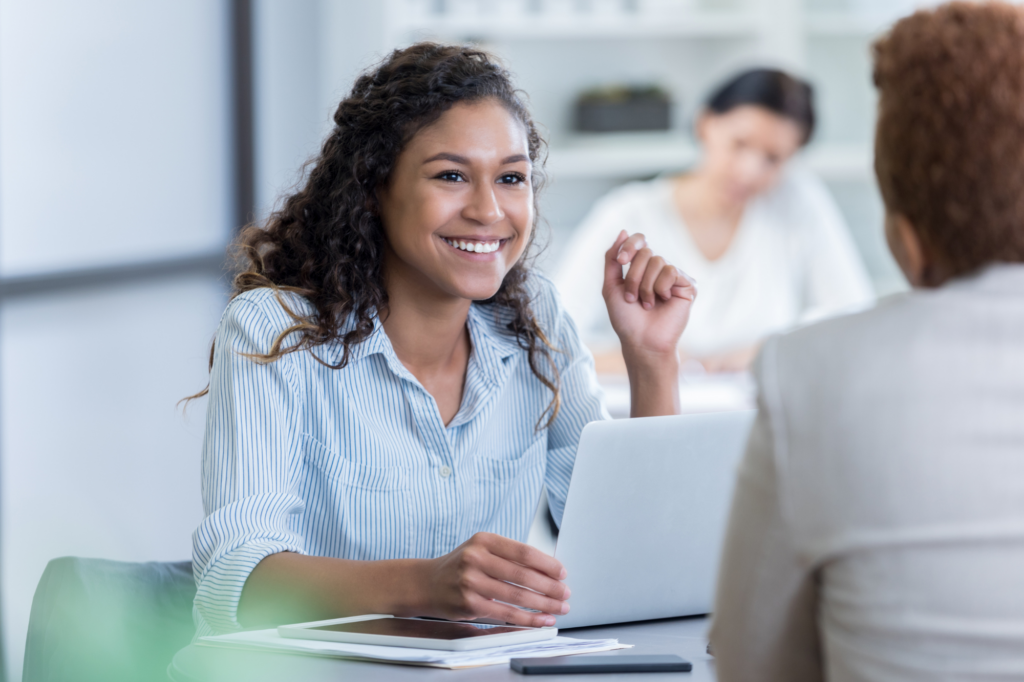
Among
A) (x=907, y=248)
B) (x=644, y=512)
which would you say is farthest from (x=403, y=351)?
(x=907, y=248)

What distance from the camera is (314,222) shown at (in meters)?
1.58

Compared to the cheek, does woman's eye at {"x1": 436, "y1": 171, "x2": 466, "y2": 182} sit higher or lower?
higher

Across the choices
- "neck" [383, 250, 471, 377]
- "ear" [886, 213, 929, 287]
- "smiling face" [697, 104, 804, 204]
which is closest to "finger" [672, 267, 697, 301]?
"neck" [383, 250, 471, 377]

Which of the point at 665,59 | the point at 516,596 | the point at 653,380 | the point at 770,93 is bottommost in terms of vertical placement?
the point at 516,596

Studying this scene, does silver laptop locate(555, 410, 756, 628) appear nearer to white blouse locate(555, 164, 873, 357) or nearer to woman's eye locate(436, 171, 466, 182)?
woman's eye locate(436, 171, 466, 182)

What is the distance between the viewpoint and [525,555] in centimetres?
106

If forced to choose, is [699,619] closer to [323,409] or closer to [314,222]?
[323,409]

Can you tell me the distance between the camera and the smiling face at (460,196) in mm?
1470

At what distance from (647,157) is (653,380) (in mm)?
2560

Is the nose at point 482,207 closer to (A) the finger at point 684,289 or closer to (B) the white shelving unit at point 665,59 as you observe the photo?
(A) the finger at point 684,289

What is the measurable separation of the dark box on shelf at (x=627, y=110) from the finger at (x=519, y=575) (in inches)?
127

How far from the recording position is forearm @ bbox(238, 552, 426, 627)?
1.14m

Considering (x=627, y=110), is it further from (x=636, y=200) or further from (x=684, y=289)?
(x=684, y=289)

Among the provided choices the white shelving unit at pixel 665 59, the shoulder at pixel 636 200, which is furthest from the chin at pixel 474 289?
the white shelving unit at pixel 665 59
